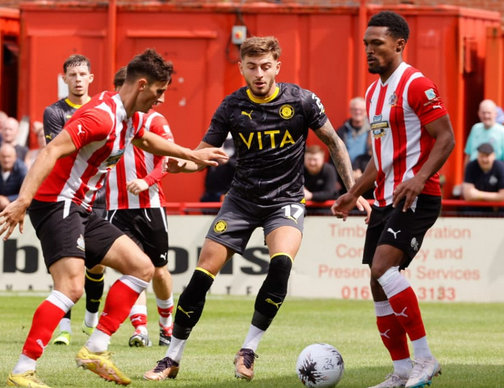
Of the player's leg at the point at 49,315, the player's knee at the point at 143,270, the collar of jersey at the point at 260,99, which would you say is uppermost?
the collar of jersey at the point at 260,99

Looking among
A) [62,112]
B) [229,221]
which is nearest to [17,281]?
[62,112]

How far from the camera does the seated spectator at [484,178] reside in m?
14.7

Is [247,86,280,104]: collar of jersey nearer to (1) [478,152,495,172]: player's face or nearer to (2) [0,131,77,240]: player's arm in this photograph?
(2) [0,131,77,240]: player's arm

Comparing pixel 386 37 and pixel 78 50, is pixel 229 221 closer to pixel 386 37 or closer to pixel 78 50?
pixel 386 37

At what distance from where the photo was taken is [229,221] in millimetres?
8094

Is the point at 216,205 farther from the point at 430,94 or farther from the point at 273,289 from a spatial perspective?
the point at 430,94

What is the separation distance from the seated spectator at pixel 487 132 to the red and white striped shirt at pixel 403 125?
794cm

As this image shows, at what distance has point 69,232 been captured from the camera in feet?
24.2

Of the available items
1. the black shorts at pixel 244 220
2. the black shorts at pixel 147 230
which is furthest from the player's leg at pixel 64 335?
the black shorts at pixel 244 220

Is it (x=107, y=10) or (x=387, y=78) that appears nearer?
(x=387, y=78)

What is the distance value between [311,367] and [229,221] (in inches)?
50.3

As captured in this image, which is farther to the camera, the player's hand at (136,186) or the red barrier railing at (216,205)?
the red barrier railing at (216,205)

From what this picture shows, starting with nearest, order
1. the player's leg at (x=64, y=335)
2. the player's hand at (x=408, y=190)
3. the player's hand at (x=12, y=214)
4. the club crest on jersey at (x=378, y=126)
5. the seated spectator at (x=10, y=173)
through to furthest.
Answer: the player's hand at (x=12, y=214) < the player's hand at (x=408, y=190) < the club crest on jersey at (x=378, y=126) < the player's leg at (x=64, y=335) < the seated spectator at (x=10, y=173)

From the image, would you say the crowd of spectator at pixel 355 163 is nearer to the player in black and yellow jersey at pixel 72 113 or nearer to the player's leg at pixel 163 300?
the player in black and yellow jersey at pixel 72 113
